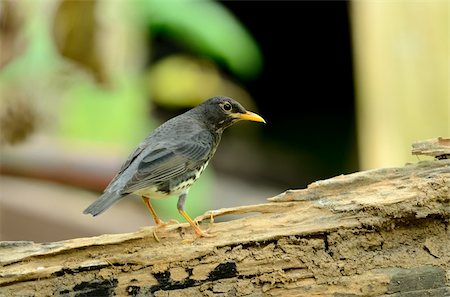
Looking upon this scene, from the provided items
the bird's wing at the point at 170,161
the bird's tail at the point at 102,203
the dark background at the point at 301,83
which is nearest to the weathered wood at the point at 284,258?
the bird's tail at the point at 102,203

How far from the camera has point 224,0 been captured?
9875mm

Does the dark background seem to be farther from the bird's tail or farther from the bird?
the bird's tail

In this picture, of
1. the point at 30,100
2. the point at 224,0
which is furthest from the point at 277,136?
the point at 30,100

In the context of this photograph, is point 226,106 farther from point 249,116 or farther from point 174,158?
point 174,158

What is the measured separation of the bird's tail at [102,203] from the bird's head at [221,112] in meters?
0.97

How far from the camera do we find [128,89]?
21.6 ft

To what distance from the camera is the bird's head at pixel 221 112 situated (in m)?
4.78

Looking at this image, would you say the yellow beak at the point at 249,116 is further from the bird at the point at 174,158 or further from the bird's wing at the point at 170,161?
the bird's wing at the point at 170,161

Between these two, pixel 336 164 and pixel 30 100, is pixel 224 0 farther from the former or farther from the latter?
pixel 30 100

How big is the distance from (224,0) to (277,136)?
1.82 meters

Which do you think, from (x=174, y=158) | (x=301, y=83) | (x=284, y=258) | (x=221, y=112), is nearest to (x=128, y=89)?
(x=221, y=112)

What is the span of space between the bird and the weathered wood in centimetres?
22

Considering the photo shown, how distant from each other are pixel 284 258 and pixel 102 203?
2.89 feet

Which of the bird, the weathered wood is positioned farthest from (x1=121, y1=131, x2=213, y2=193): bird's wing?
the weathered wood
